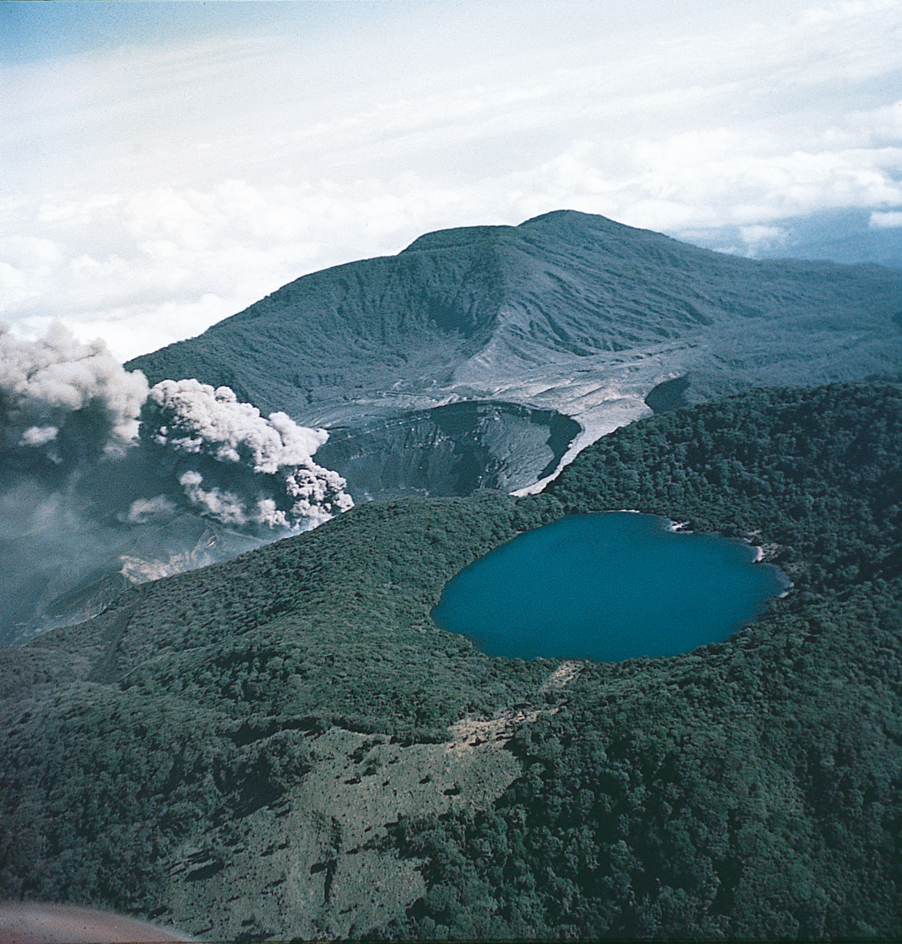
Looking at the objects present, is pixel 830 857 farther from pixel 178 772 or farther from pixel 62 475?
pixel 62 475

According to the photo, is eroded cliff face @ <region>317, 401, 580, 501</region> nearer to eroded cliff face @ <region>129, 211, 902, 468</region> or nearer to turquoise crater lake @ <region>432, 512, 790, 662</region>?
eroded cliff face @ <region>129, 211, 902, 468</region>

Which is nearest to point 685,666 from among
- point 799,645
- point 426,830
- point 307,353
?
point 799,645

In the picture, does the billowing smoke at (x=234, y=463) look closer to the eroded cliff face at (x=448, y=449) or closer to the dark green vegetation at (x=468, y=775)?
the eroded cliff face at (x=448, y=449)

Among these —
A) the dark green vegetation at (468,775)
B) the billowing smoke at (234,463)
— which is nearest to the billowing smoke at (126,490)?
the billowing smoke at (234,463)

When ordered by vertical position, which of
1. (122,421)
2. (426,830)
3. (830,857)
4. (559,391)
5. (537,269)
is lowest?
(830,857)

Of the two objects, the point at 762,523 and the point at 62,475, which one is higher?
the point at 62,475

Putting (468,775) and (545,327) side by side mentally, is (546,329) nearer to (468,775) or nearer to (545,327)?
(545,327)

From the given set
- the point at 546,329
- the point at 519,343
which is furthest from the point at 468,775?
the point at 546,329
